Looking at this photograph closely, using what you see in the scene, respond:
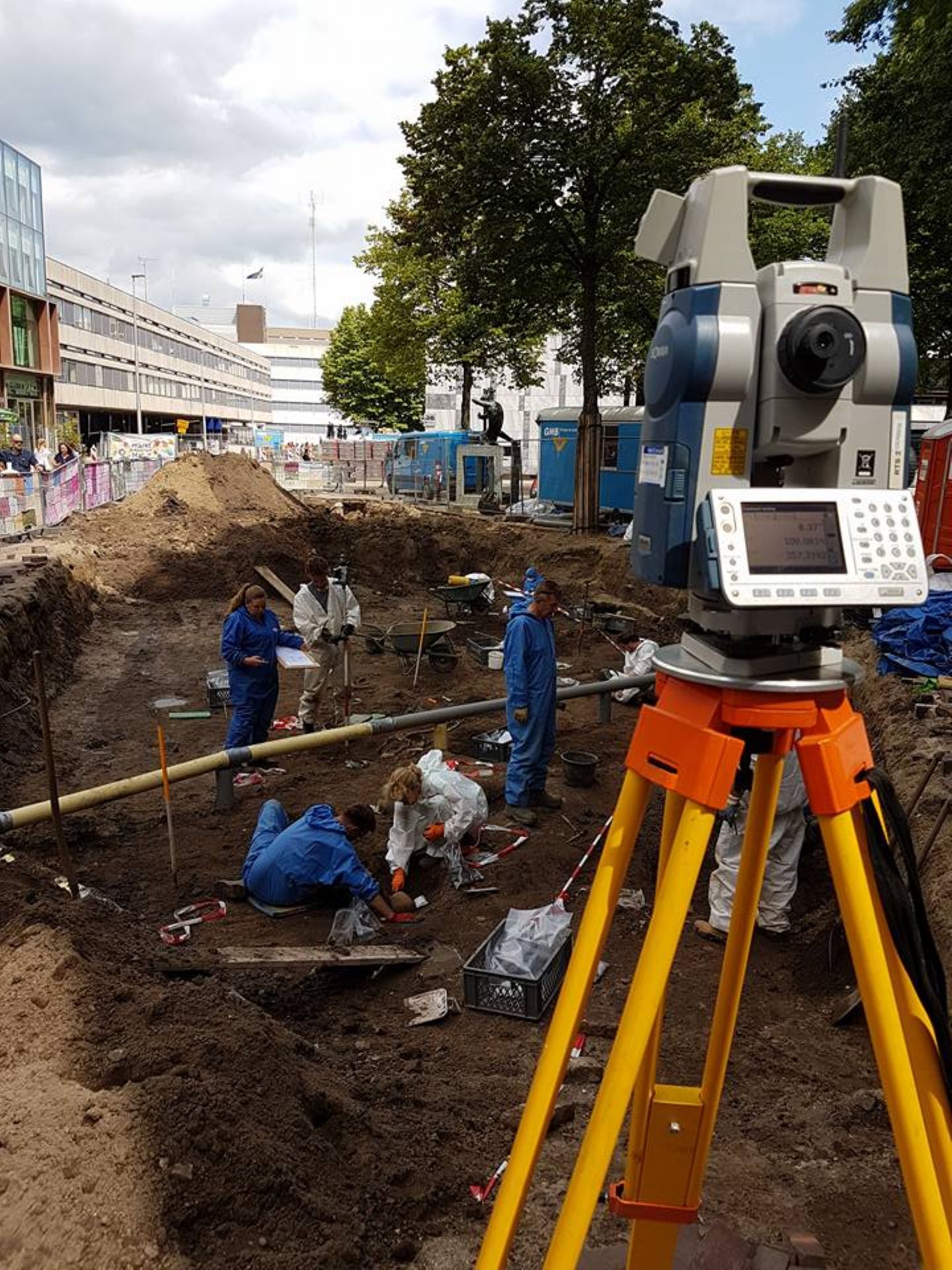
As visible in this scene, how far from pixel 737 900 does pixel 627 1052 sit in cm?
58

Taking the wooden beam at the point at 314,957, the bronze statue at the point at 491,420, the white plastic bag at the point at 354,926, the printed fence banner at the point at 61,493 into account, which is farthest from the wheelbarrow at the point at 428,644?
the bronze statue at the point at 491,420

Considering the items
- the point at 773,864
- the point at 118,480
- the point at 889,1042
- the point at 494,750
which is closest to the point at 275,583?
the point at 494,750

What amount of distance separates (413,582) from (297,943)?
15.5m

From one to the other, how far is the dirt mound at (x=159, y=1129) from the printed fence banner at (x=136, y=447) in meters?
31.6

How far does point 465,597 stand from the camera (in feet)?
51.5

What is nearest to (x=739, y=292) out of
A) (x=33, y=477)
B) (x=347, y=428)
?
(x=33, y=477)

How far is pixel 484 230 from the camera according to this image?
738 inches

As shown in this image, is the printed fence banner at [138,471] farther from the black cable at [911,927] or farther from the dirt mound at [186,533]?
the black cable at [911,927]

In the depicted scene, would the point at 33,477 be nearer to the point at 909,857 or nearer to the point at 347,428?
the point at 909,857

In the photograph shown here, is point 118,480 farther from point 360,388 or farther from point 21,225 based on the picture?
point 360,388

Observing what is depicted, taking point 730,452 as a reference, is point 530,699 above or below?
below

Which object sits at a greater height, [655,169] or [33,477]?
[655,169]

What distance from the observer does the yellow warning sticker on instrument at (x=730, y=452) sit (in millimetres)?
1994

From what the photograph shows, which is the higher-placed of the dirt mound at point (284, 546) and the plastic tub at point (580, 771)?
the dirt mound at point (284, 546)
